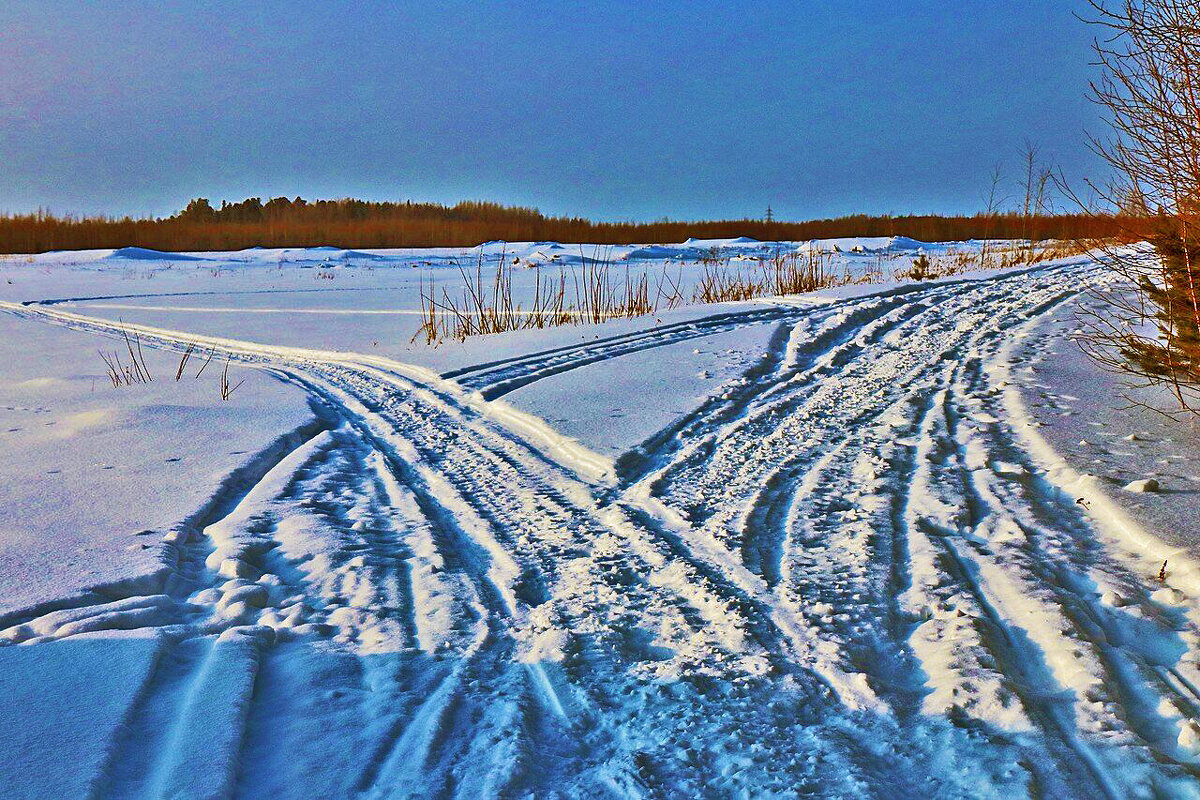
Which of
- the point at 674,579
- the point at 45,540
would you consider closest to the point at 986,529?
the point at 674,579

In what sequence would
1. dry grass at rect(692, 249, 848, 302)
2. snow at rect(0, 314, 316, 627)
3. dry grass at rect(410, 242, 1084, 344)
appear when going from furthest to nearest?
dry grass at rect(692, 249, 848, 302) < dry grass at rect(410, 242, 1084, 344) < snow at rect(0, 314, 316, 627)

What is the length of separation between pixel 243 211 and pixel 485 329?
2325 centimetres

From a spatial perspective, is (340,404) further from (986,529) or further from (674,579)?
(986,529)

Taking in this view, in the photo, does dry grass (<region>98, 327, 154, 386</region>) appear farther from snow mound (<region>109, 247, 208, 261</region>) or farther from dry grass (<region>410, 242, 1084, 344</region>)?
snow mound (<region>109, 247, 208, 261</region>)

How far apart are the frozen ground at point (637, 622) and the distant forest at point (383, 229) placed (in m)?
21.3

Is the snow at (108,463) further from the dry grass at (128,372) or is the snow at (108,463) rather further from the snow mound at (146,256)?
the snow mound at (146,256)

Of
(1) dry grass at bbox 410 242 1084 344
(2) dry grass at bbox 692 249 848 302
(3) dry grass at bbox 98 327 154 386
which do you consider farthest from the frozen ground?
(2) dry grass at bbox 692 249 848 302

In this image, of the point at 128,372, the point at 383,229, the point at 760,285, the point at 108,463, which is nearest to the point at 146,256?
the point at 383,229

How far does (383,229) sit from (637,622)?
952 inches

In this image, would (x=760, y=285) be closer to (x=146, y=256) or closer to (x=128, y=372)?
(x=128, y=372)

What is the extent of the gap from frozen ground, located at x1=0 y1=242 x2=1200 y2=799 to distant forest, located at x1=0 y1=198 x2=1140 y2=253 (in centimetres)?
2132

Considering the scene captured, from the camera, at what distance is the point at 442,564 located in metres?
2.53

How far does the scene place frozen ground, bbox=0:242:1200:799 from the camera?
62.4 inches

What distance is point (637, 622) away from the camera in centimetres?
214
